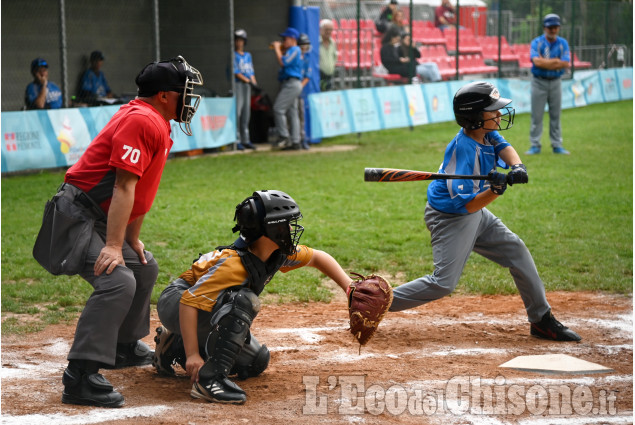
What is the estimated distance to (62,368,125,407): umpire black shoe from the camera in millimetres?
4105

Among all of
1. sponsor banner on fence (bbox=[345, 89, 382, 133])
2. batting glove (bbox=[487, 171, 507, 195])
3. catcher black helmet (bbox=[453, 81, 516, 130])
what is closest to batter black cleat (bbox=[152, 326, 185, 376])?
batting glove (bbox=[487, 171, 507, 195])

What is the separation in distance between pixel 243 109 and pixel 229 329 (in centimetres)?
1197

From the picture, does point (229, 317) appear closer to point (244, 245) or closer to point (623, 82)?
point (244, 245)

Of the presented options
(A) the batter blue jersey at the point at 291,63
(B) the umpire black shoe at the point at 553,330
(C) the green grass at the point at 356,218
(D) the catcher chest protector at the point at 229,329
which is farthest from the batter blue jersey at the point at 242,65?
(D) the catcher chest protector at the point at 229,329

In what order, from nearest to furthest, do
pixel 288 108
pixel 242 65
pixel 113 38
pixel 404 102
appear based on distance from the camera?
pixel 242 65
pixel 288 108
pixel 113 38
pixel 404 102

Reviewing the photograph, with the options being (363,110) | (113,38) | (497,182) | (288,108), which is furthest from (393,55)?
(497,182)

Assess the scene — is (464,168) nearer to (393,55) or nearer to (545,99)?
(545,99)

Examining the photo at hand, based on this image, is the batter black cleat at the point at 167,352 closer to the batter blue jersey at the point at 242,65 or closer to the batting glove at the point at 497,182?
the batting glove at the point at 497,182

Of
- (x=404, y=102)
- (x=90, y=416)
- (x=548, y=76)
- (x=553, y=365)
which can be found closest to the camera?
(x=90, y=416)

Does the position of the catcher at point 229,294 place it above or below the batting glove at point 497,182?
below

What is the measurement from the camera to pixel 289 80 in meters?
15.3

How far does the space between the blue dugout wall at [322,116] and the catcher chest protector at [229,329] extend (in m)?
8.61

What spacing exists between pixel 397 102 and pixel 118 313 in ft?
49.3

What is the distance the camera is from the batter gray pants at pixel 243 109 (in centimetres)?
1559
